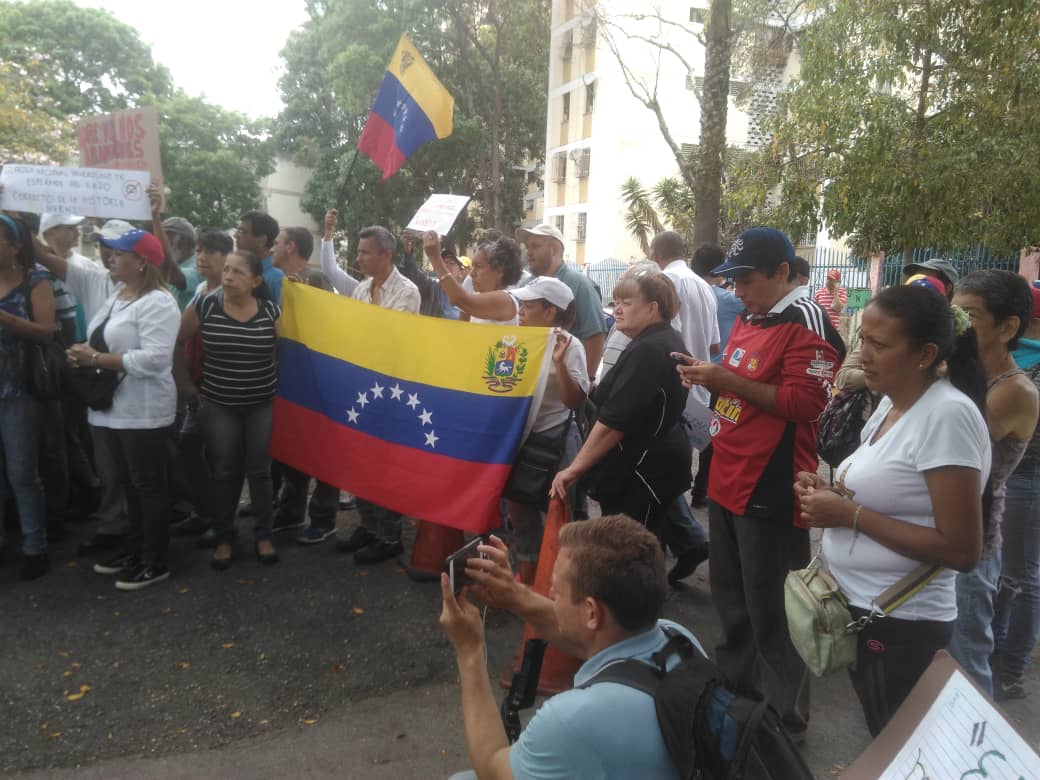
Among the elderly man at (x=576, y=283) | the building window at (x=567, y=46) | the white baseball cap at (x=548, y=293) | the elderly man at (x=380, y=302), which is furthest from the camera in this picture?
the building window at (x=567, y=46)

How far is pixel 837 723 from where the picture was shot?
3.46 m

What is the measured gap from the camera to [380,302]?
17.1 feet

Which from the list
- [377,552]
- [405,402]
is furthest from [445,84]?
[377,552]

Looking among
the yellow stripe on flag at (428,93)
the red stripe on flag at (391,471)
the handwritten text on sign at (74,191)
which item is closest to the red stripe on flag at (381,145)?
the yellow stripe on flag at (428,93)

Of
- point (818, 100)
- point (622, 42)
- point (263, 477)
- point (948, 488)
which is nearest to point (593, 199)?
point (622, 42)

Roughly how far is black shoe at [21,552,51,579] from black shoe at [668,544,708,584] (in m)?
3.68

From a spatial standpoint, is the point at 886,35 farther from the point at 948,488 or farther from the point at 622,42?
the point at 622,42

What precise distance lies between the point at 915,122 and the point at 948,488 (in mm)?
8523

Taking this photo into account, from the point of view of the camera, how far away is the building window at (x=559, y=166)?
31047 millimetres

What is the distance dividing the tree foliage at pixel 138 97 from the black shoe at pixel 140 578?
108ft

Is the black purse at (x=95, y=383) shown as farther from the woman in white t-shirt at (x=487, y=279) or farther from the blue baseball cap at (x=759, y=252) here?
the blue baseball cap at (x=759, y=252)

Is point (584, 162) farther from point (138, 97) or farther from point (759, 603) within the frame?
point (759, 603)

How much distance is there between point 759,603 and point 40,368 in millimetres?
3960

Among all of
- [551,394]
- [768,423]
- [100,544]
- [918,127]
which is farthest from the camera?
[918,127]
